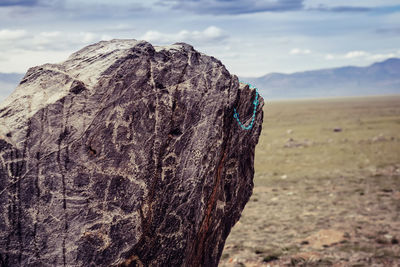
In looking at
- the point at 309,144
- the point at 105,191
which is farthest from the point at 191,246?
the point at 309,144

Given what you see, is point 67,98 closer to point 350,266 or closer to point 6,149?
point 6,149

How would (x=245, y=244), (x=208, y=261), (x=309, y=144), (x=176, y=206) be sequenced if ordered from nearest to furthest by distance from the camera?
(x=176, y=206), (x=208, y=261), (x=245, y=244), (x=309, y=144)

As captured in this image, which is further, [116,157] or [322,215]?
[322,215]

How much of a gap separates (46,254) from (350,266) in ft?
30.9

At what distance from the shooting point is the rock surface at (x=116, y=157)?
6445mm

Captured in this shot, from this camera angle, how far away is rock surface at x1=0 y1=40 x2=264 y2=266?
21.1ft

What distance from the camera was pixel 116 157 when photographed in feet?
22.7

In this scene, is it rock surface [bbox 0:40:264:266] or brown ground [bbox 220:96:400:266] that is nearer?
rock surface [bbox 0:40:264:266]

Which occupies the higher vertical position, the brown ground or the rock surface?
the rock surface

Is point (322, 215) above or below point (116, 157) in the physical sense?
below

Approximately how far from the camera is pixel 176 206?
741 centimetres

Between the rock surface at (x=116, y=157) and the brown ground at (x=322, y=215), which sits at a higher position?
the rock surface at (x=116, y=157)

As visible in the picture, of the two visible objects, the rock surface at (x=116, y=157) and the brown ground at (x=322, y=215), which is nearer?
the rock surface at (x=116, y=157)

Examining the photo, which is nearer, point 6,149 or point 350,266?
point 6,149
